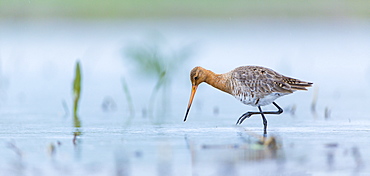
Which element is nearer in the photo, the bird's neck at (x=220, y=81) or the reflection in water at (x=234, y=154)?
the reflection in water at (x=234, y=154)

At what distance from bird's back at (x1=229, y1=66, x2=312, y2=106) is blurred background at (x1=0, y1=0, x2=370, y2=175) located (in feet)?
1.04

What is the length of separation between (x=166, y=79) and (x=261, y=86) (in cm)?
223

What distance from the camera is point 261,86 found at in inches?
337

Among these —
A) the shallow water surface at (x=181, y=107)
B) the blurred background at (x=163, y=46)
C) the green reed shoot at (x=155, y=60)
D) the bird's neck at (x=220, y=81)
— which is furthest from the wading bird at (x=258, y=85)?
the green reed shoot at (x=155, y=60)

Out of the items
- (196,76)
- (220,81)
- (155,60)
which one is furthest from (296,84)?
(155,60)

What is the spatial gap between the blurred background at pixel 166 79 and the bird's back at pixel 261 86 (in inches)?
12.5

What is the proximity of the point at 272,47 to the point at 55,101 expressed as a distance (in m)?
6.95

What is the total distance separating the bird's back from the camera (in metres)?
8.55

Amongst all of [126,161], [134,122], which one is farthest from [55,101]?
[126,161]

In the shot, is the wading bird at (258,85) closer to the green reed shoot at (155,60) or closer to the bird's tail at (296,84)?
the bird's tail at (296,84)

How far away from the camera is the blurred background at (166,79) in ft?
21.2

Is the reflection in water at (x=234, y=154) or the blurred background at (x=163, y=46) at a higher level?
the blurred background at (x=163, y=46)

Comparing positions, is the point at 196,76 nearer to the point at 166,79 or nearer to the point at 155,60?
the point at 166,79

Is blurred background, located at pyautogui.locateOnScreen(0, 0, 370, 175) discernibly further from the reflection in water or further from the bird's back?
the bird's back
